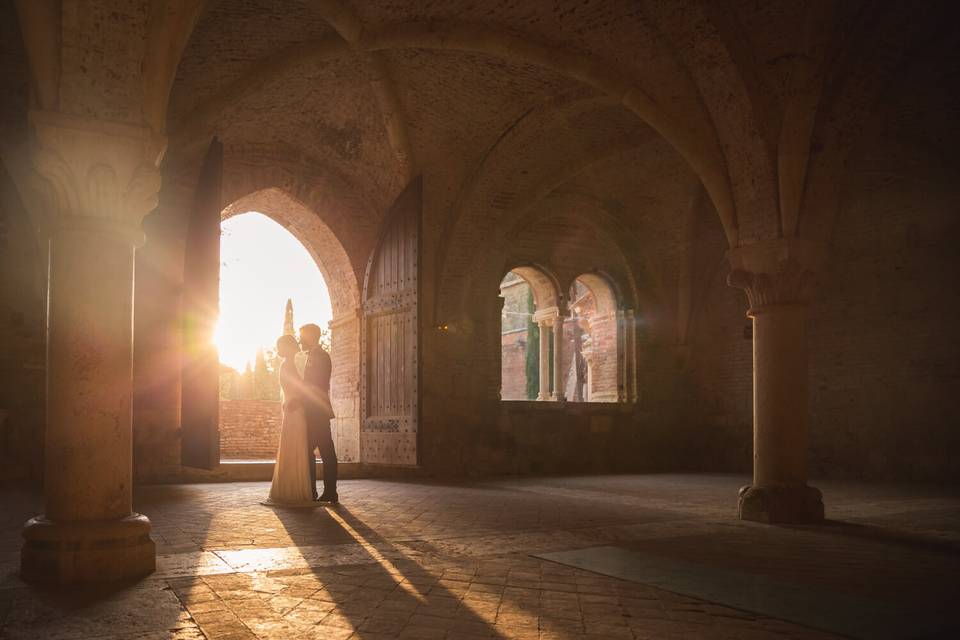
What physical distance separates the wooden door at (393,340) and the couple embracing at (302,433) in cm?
358

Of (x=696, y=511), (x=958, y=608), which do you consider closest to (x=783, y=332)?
(x=696, y=511)

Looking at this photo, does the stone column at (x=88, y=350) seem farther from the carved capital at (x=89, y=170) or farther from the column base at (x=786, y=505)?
the column base at (x=786, y=505)

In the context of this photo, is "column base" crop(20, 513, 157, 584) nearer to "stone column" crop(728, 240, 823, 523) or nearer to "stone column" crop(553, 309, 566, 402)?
"stone column" crop(728, 240, 823, 523)

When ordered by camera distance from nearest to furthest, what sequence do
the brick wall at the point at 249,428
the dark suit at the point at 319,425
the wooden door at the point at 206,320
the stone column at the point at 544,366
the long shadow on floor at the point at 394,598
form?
1. the long shadow on floor at the point at 394,598
2. the dark suit at the point at 319,425
3. the wooden door at the point at 206,320
4. the stone column at the point at 544,366
5. the brick wall at the point at 249,428

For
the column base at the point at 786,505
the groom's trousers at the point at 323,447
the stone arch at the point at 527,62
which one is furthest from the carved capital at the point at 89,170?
the column base at the point at 786,505

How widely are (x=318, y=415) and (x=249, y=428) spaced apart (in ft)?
35.7

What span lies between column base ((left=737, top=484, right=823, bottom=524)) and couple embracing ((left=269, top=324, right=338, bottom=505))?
376cm

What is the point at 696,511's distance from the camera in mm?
7512

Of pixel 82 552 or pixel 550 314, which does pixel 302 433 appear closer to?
pixel 82 552

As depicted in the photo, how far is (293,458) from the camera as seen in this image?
7.43 metres

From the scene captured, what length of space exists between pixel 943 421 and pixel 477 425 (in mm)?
6483

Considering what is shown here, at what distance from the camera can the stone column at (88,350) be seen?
4.13 meters

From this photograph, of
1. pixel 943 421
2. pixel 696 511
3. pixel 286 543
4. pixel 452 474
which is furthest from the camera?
pixel 452 474

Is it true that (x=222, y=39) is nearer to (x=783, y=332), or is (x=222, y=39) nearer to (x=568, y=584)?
(x=783, y=332)
